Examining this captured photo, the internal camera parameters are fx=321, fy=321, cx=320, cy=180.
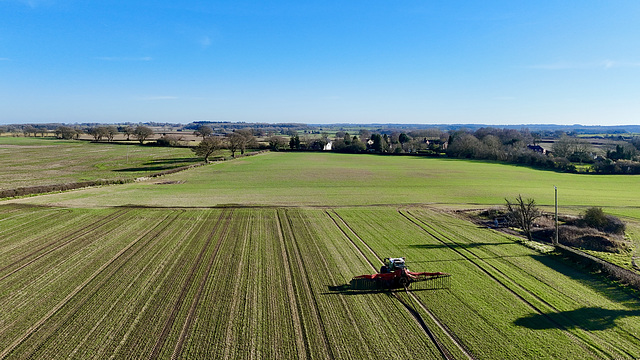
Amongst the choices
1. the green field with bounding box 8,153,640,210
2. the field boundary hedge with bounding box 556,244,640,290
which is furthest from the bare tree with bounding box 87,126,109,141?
the field boundary hedge with bounding box 556,244,640,290

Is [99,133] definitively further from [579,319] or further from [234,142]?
[579,319]

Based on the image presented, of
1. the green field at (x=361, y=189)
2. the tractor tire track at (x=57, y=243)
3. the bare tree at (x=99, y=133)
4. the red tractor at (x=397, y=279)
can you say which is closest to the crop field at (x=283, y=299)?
the tractor tire track at (x=57, y=243)

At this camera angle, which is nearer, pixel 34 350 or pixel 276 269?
pixel 34 350

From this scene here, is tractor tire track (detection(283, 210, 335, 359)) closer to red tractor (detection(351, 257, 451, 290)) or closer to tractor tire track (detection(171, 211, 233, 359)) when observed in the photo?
red tractor (detection(351, 257, 451, 290))

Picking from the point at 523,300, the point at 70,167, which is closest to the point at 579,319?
the point at 523,300

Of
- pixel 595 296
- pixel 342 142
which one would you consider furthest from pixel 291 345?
pixel 342 142

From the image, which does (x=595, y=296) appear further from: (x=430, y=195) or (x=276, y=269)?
(x=430, y=195)

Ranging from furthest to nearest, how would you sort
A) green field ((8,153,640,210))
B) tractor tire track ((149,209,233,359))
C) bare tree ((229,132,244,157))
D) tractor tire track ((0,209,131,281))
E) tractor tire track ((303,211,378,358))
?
bare tree ((229,132,244,157))
green field ((8,153,640,210))
tractor tire track ((0,209,131,281))
tractor tire track ((303,211,378,358))
tractor tire track ((149,209,233,359))
